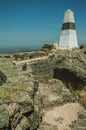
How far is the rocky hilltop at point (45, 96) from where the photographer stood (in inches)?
218

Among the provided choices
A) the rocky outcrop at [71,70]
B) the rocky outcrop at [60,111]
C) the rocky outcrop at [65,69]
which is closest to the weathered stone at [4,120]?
the rocky outcrop at [60,111]

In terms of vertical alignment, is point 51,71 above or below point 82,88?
above

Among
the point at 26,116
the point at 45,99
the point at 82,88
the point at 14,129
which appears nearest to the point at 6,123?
the point at 14,129

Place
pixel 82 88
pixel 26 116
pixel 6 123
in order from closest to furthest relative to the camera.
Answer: pixel 6 123 < pixel 26 116 < pixel 82 88

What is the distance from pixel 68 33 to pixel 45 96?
19550 mm

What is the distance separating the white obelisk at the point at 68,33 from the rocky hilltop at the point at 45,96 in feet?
39.9

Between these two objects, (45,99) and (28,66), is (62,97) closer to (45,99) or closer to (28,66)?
(45,99)

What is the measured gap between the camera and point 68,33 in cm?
2952

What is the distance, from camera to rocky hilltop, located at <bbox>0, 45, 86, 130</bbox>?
5.54 metres

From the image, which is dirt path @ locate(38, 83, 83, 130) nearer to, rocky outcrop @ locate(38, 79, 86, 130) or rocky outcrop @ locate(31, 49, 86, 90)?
rocky outcrop @ locate(38, 79, 86, 130)

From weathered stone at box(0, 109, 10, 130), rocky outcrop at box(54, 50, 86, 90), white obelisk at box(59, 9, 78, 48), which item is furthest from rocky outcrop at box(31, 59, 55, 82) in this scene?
white obelisk at box(59, 9, 78, 48)

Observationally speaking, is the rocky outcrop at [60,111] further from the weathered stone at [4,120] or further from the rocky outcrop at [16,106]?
the weathered stone at [4,120]

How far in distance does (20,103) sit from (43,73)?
10732 mm

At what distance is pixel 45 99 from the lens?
35.2 feet
